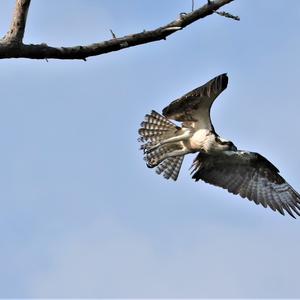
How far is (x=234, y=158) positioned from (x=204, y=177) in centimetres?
61

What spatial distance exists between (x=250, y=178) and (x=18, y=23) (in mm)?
7119

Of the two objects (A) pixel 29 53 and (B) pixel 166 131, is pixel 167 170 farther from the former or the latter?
(A) pixel 29 53

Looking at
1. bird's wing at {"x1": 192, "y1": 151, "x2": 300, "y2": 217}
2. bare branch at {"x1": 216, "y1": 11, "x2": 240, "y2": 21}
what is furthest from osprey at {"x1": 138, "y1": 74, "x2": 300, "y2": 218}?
bare branch at {"x1": 216, "y1": 11, "x2": 240, "y2": 21}

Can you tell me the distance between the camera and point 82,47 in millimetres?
8070

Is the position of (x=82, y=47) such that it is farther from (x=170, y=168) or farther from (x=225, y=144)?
(x=170, y=168)

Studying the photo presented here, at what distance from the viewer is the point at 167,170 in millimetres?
14234

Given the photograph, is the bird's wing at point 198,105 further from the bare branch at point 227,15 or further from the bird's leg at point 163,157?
the bare branch at point 227,15

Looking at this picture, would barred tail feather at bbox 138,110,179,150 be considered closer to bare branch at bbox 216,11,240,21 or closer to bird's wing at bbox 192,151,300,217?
bird's wing at bbox 192,151,300,217

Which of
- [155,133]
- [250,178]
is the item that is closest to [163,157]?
[155,133]

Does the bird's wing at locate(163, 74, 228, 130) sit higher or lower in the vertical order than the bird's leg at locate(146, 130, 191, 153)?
higher

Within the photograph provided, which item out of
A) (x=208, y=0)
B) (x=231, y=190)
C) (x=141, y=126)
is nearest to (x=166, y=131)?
(x=141, y=126)

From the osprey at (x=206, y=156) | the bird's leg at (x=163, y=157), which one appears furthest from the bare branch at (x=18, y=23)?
the bird's leg at (x=163, y=157)

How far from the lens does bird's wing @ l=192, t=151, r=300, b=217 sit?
13891mm

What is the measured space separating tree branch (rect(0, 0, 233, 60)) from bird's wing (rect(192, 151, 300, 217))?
5501 mm
